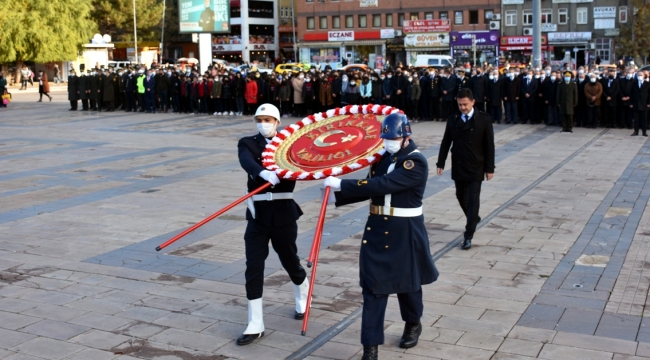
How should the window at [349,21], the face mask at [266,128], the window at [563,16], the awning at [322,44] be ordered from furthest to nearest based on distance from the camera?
the awning at [322,44] < the window at [349,21] < the window at [563,16] < the face mask at [266,128]

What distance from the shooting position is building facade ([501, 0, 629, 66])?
5797 cm

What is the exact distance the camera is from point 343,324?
6602 millimetres

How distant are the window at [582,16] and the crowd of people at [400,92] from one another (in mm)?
34654

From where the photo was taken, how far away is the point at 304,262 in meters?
8.53

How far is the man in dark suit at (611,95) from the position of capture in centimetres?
2120

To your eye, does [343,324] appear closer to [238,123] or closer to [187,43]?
[238,123]

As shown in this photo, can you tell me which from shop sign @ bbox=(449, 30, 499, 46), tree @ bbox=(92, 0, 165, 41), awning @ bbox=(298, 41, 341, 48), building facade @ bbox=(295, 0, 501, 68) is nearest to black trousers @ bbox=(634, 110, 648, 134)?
building facade @ bbox=(295, 0, 501, 68)

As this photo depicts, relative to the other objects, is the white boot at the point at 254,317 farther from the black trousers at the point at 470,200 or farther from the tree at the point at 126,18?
the tree at the point at 126,18

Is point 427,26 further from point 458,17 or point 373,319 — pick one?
→ point 373,319

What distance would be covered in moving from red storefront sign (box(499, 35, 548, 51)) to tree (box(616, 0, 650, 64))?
7.38 meters

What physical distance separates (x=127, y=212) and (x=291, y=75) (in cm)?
1687

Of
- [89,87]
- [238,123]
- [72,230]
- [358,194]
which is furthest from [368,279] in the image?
[89,87]

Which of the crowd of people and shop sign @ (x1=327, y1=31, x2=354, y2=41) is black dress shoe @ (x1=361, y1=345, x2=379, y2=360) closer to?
the crowd of people

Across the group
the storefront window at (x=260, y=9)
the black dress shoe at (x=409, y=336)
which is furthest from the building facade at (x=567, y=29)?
the black dress shoe at (x=409, y=336)
